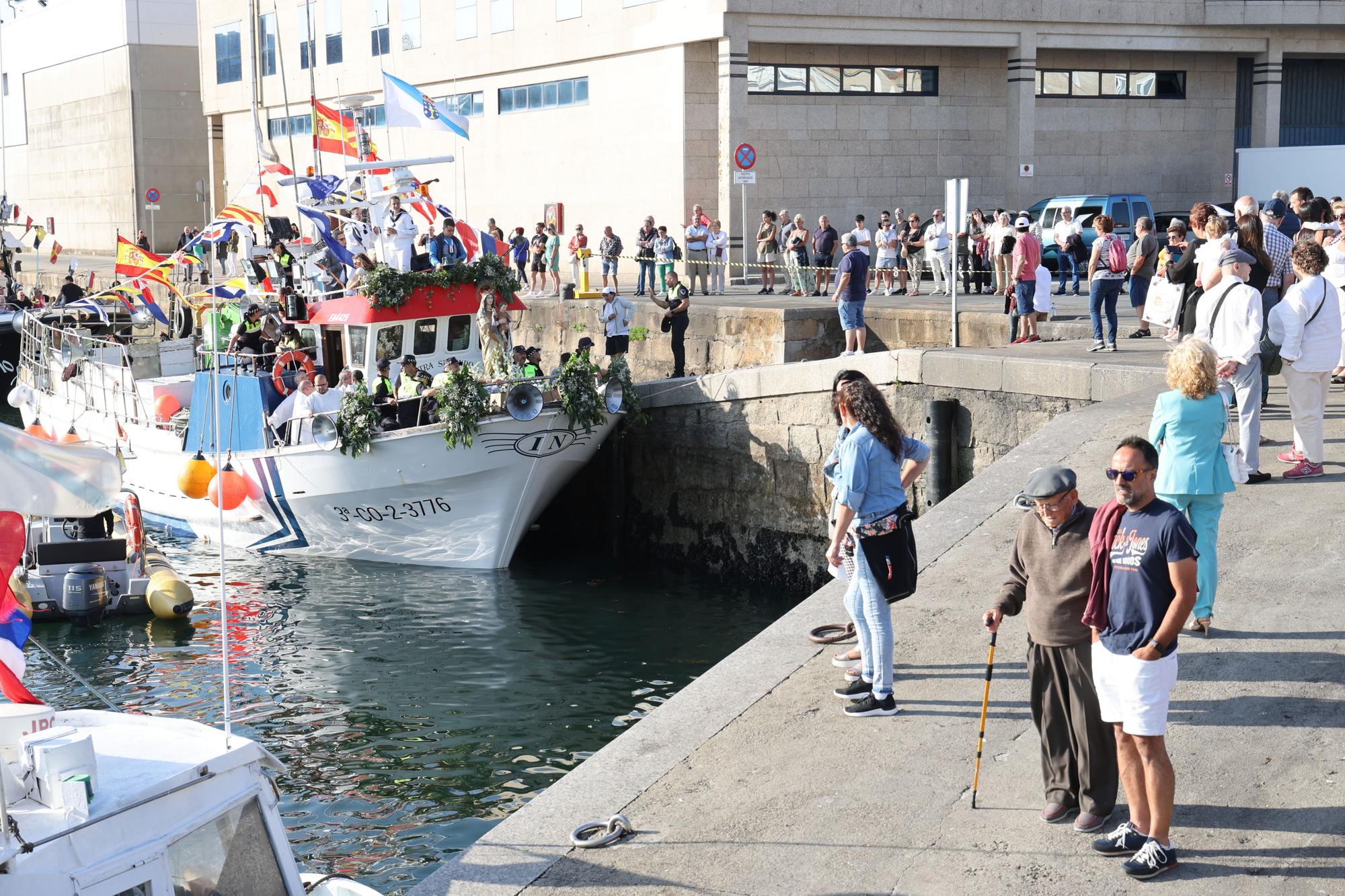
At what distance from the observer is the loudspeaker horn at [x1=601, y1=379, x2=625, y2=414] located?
17.0 meters

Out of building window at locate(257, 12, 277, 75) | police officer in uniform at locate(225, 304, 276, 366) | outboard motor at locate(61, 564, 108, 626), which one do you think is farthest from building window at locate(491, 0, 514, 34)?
outboard motor at locate(61, 564, 108, 626)

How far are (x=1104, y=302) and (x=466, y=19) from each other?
2233 cm

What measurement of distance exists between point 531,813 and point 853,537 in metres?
2.19

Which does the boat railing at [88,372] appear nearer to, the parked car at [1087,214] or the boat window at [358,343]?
the boat window at [358,343]

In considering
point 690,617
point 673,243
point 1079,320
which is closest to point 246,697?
point 690,617

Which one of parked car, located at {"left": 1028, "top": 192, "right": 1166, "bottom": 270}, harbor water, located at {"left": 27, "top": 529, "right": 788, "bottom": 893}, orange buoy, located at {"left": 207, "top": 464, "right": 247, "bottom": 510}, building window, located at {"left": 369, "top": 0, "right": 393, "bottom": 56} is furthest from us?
building window, located at {"left": 369, "top": 0, "right": 393, "bottom": 56}

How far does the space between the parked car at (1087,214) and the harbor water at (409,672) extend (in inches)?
457

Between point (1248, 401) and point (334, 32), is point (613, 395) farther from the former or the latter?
point (334, 32)

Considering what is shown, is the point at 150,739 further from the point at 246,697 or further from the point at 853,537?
the point at 246,697

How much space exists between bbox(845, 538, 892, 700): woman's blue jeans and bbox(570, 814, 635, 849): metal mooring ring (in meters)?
1.61

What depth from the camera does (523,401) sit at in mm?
16328

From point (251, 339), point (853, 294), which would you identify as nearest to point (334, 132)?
point (251, 339)

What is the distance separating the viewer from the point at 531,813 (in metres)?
6.62

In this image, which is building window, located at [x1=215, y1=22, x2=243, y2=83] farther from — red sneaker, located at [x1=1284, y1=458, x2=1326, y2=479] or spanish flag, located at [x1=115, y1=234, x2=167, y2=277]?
red sneaker, located at [x1=1284, y1=458, x2=1326, y2=479]
